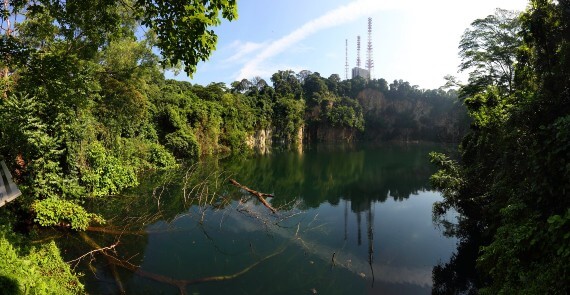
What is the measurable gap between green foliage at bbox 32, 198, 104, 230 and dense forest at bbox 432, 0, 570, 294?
1192 centimetres

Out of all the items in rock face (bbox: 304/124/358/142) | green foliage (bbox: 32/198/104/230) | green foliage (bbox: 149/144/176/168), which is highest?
rock face (bbox: 304/124/358/142)

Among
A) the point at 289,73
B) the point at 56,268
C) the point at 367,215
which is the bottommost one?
the point at 367,215

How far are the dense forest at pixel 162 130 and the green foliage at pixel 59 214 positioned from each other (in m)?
0.03

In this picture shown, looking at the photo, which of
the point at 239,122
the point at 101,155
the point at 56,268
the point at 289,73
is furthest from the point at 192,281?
the point at 289,73

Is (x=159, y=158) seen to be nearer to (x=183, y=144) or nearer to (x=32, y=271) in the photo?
(x=183, y=144)

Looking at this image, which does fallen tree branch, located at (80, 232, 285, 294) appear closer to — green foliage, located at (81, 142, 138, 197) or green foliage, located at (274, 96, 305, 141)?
green foliage, located at (81, 142, 138, 197)

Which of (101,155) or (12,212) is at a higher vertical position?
(101,155)

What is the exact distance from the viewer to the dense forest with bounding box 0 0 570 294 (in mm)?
5070

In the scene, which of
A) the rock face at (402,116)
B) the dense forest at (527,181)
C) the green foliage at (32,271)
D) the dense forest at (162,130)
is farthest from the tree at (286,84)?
the green foliage at (32,271)

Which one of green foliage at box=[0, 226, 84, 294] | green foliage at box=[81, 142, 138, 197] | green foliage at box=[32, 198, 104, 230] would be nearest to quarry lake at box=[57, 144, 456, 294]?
green foliage at box=[32, 198, 104, 230]

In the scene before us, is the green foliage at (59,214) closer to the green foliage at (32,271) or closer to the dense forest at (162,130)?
the dense forest at (162,130)

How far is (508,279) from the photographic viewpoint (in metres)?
5.86

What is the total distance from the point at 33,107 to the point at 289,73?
3055 inches

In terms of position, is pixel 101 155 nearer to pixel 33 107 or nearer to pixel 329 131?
pixel 33 107
